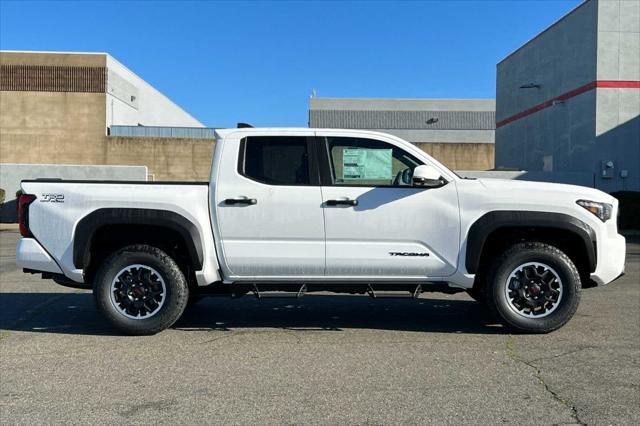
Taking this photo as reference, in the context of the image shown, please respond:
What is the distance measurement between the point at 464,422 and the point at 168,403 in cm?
197

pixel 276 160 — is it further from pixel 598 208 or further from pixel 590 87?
pixel 590 87

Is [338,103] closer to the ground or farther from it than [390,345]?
farther from it

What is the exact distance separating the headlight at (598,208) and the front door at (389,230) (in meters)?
1.26

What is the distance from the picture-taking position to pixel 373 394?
13.4 feet

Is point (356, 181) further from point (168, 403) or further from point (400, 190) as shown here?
point (168, 403)

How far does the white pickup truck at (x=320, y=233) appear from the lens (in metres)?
5.55

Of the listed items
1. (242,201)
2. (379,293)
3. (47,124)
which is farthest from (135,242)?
(47,124)

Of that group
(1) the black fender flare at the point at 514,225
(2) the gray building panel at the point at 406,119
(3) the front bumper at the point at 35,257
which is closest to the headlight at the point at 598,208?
(1) the black fender flare at the point at 514,225

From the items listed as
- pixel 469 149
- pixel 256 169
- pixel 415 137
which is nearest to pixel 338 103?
pixel 415 137

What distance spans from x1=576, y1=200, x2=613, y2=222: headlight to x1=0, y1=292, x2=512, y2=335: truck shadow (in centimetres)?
146

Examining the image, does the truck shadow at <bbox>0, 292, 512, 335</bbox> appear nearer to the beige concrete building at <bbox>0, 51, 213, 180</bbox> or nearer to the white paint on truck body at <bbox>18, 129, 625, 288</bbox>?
the white paint on truck body at <bbox>18, 129, 625, 288</bbox>

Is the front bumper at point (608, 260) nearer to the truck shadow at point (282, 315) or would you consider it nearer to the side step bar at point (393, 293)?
the truck shadow at point (282, 315)

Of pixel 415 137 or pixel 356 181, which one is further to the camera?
pixel 415 137

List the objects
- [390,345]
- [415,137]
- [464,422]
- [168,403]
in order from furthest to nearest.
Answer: [415,137]
[390,345]
[168,403]
[464,422]
